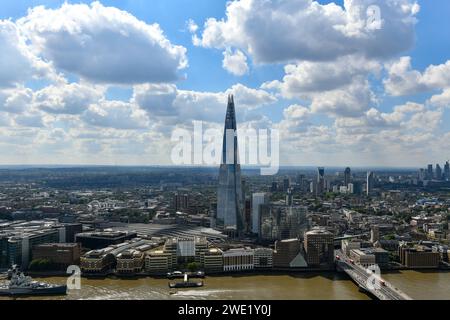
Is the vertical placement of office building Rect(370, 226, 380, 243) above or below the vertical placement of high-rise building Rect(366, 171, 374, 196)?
below

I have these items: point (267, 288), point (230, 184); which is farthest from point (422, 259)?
point (230, 184)

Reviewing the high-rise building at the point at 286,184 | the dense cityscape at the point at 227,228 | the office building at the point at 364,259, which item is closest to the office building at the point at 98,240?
the dense cityscape at the point at 227,228

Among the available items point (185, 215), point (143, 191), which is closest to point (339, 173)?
point (143, 191)

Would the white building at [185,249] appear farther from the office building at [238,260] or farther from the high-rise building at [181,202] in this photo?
the high-rise building at [181,202]

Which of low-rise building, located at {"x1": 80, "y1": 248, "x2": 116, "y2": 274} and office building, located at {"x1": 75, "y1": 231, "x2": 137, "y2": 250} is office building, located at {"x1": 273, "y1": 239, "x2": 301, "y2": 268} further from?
office building, located at {"x1": 75, "y1": 231, "x2": 137, "y2": 250}

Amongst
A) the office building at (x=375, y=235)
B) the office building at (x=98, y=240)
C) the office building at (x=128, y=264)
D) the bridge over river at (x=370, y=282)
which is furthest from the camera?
the office building at (x=375, y=235)

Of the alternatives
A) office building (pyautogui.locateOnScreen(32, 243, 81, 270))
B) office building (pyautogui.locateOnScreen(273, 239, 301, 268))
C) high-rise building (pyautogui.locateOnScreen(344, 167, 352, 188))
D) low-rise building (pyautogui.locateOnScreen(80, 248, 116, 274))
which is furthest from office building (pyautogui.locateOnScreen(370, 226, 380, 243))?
high-rise building (pyautogui.locateOnScreen(344, 167, 352, 188))
